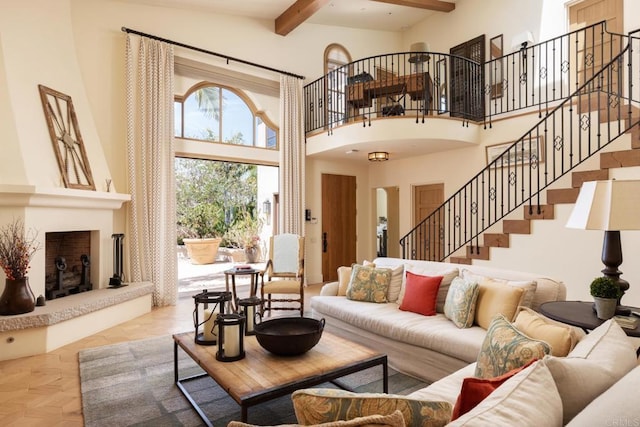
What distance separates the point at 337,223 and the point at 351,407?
6.96m

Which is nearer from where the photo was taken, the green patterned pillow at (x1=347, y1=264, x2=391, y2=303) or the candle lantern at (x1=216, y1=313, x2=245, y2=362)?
the candle lantern at (x1=216, y1=313, x2=245, y2=362)

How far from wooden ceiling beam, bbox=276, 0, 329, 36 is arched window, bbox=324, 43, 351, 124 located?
105 cm

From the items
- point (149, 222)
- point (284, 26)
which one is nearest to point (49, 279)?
point (149, 222)

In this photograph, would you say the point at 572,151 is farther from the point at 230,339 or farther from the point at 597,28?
the point at 230,339

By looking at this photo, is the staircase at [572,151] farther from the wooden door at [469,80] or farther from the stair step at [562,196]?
the wooden door at [469,80]

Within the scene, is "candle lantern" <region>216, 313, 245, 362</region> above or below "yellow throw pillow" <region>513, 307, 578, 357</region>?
below

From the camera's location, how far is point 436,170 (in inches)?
287

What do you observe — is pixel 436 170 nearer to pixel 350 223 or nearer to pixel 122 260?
pixel 350 223

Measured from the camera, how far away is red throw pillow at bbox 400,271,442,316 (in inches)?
129

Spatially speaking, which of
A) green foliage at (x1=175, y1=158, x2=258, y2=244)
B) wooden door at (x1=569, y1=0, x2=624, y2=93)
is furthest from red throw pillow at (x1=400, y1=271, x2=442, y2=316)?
green foliage at (x1=175, y1=158, x2=258, y2=244)

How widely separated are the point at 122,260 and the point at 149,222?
2.07 feet

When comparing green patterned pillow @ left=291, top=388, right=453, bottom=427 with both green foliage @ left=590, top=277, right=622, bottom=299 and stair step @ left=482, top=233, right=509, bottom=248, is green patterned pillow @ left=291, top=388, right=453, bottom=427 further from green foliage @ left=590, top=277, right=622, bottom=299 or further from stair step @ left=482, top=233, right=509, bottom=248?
stair step @ left=482, top=233, right=509, bottom=248

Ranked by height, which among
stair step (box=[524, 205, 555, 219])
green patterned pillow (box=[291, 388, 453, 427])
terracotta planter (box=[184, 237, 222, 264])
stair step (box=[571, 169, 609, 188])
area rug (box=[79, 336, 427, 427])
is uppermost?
stair step (box=[571, 169, 609, 188])

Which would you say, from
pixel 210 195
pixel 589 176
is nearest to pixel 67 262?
pixel 589 176
